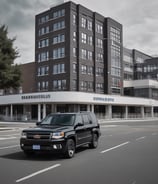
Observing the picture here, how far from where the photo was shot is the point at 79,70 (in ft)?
206

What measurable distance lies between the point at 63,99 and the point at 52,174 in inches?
1710

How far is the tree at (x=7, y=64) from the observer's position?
33.1m

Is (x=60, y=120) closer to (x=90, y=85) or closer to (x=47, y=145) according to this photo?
(x=47, y=145)

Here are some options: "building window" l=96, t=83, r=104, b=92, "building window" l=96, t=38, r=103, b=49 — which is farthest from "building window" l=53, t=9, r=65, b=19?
"building window" l=96, t=83, r=104, b=92

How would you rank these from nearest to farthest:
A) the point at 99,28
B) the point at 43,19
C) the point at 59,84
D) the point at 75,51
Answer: the point at 59,84, the point at 75,51, the point at 43,19, the point at 99,28

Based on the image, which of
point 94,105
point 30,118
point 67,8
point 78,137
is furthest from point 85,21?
point 78,137

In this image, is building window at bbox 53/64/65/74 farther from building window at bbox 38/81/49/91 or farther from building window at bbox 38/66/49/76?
building window at bbox 38/81/49/91

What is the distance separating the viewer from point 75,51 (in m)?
63.4

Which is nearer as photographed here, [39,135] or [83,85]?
[39,135]

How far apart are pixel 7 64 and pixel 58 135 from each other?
2391 centimetres

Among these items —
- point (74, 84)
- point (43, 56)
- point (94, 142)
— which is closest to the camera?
point (94, 142)

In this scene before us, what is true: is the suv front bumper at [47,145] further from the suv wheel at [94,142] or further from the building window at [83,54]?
the building window at [83,54]

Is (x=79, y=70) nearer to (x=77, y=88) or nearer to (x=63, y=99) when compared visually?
(x=77, y=88)

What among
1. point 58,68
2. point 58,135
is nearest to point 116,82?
point 58,68
